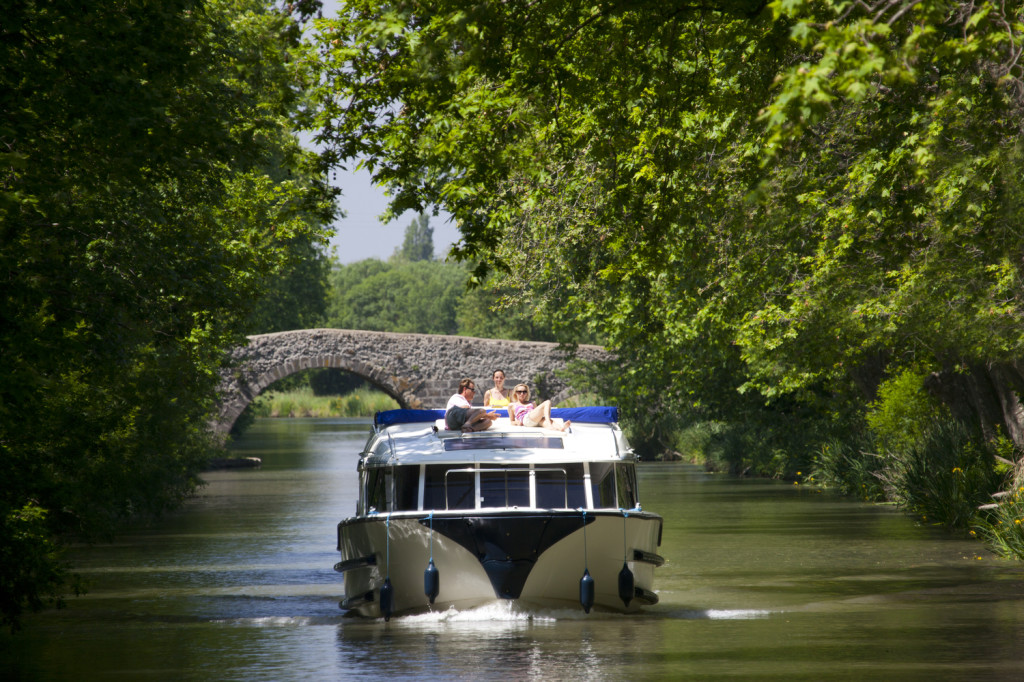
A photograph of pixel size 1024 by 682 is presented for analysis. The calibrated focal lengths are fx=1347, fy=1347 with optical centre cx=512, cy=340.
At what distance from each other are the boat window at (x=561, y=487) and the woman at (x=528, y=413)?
2.28ft

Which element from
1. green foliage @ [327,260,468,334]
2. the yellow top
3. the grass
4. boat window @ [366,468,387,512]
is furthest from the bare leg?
green foliage @ [327,260,468,334]

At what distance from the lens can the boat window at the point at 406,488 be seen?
524 inches

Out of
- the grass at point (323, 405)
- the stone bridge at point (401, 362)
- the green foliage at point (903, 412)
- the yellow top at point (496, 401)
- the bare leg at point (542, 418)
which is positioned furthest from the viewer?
the grass at point (323, 405)

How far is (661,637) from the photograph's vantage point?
12.2 meters

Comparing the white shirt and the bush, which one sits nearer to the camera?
the white shirt

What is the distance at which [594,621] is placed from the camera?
13.0 m

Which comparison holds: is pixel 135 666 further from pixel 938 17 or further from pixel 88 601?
pixel 938 17

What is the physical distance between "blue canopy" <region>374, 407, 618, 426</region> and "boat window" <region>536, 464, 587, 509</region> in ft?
4.27

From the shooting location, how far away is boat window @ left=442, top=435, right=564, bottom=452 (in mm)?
13602

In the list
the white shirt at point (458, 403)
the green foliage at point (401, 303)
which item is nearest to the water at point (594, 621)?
the white shirt at point (458, 403)

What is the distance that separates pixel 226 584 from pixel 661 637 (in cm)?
645

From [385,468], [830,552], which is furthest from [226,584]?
[830,552]

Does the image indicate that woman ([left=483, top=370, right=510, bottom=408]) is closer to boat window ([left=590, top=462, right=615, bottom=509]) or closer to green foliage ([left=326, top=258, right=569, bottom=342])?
boat window ([left=590, top=462, right=615, bottom=509])

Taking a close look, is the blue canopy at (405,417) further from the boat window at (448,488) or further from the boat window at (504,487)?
the boat window at (504,487)
